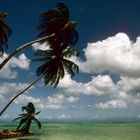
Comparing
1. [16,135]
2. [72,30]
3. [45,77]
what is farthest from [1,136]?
[72,30]

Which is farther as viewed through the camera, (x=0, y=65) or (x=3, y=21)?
(x=3, y=21)

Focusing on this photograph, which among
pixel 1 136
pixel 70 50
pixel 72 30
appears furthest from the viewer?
pixel 1 136

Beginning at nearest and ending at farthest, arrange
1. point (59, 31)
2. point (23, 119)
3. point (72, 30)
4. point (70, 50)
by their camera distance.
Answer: point (59, 31)
point (72, 30)
point (70, 50)
point (23, 119)

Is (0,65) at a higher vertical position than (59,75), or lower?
lower

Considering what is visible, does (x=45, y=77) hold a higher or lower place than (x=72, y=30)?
lower

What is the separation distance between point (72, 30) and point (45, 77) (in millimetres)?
7294

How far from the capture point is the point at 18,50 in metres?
22.3

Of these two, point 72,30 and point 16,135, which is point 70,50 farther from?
point 16,135

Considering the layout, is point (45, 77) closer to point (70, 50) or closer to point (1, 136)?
point (70, 50)

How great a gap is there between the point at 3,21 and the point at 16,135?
30.2m

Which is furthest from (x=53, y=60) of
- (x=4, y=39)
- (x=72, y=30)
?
(x=4, y=39)

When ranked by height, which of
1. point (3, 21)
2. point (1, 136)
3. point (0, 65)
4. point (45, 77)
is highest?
point (3, 21)

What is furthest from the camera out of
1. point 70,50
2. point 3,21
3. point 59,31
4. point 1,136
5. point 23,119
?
point 23,119

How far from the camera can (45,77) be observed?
1367 inches
